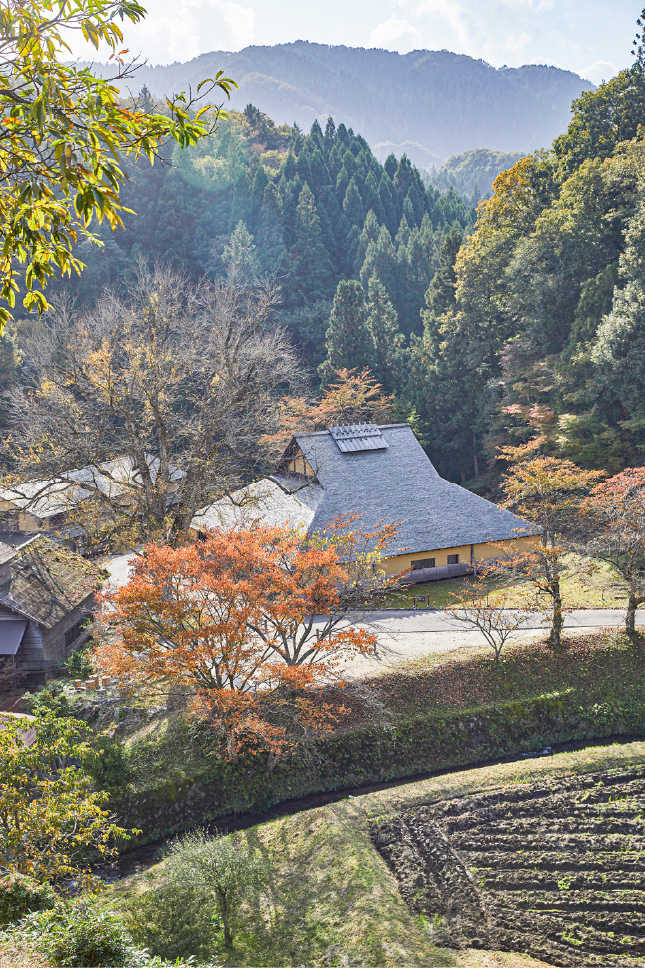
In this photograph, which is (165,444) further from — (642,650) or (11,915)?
(642,650)

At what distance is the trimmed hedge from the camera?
12.7m

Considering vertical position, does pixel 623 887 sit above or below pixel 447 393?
below

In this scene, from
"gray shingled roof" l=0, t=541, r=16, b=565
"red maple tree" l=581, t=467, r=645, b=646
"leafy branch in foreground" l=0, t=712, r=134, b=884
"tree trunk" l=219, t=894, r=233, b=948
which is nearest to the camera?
"leafy branch in foreground" l=0, t=712, r=134, b=884

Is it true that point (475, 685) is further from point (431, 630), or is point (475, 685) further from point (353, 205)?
point (353, 205)

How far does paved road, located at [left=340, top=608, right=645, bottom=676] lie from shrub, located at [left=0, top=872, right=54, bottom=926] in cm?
1024

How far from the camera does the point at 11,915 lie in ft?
22.5

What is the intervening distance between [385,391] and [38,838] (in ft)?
107

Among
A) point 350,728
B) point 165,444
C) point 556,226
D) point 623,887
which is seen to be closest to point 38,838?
point 350,728

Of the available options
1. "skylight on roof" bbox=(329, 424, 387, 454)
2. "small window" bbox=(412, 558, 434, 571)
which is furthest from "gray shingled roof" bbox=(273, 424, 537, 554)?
"small window" bbox=(412, 558, 434, 571)

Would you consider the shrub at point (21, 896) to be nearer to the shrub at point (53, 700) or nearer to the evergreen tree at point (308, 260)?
the shrub at point (53, 700)

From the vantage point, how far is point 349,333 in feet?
122

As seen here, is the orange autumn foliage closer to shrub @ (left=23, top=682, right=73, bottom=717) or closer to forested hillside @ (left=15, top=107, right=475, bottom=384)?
shrub @ (left=23, top=682, right=73, bottom=717)

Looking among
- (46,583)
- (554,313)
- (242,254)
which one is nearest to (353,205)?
(242,254)

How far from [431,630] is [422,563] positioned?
448cm
